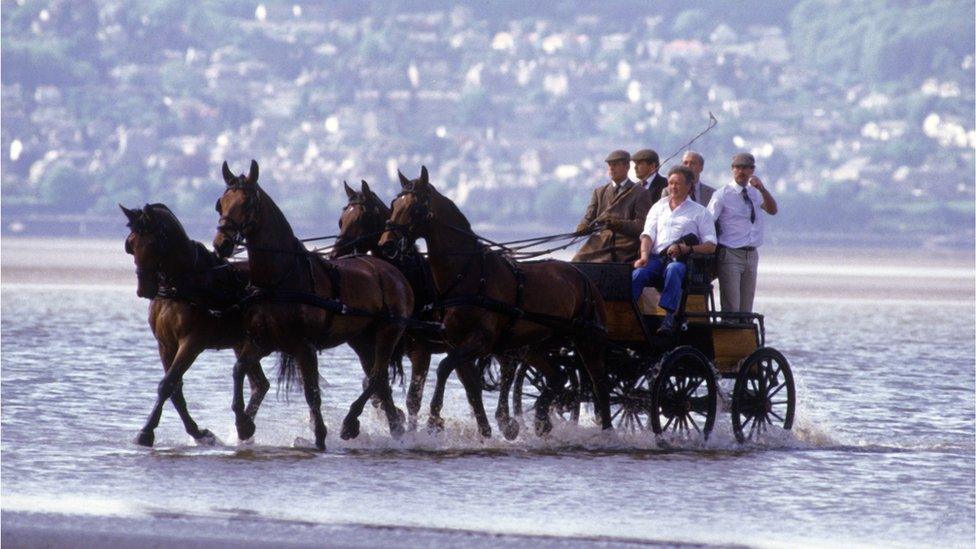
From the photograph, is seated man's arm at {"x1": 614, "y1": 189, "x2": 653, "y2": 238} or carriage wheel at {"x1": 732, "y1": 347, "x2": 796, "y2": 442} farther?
seated man's arm at {"x1": 614, "y1": 189, "x2": 653, "y2": 238}

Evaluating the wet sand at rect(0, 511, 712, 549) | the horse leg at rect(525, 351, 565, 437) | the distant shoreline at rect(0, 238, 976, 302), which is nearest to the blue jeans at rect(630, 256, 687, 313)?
the horse leg at rect(525, 351, 565, 437)

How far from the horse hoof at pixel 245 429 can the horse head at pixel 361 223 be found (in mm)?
1545

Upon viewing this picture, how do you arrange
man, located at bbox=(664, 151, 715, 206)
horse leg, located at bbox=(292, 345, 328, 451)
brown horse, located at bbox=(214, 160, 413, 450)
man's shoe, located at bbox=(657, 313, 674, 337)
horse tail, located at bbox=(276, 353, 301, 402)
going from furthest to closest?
man, located at bbox=(664, 151, 715, 206), man's shoe, located at bbox=(657, 313, 674, 337), horse tail, located at bbox=(276, 353, 301, 402), horse leg, located at bbox=(292, 345, 328, 451), brown horse, located at bbox=(214, 160, 413, 450)

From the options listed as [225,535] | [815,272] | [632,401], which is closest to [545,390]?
[632,401]

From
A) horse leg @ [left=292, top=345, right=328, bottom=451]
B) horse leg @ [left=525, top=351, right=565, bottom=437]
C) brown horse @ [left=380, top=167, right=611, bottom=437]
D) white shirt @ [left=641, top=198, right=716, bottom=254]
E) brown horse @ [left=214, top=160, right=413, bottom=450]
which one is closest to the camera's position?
brown horse @ [left=214, top=160, right=413, bottom=450]

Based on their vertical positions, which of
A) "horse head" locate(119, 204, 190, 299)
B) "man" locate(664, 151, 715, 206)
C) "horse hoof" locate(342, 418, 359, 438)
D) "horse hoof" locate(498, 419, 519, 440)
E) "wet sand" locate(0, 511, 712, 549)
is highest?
"man" locate(664, 151, 715, 206)

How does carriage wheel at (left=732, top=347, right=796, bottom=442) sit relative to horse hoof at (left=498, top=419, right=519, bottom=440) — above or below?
above

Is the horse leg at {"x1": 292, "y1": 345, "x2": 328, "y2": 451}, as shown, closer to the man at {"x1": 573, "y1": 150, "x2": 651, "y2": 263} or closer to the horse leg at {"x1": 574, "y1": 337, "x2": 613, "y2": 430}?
the horse leg at {"x1": 574, "y1": 337, "x2": 613, "y2": 430}

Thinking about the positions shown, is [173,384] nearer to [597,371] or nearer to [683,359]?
[597,371]

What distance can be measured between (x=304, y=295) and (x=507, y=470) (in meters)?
1.78

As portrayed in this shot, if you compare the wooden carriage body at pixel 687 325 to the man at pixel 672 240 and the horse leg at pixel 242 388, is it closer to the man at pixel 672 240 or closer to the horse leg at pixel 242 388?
the man at pixel 672 240

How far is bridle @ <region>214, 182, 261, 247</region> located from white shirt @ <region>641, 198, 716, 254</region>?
316cm

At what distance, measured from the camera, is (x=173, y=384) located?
14.1 m

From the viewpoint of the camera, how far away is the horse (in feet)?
51.1
